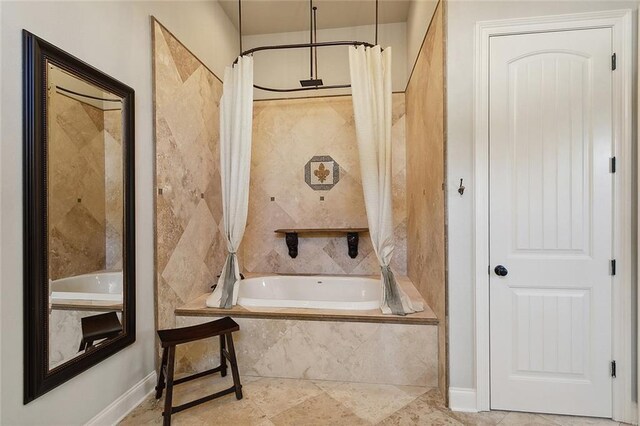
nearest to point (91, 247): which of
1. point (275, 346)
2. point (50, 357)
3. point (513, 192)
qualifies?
point (50, 357)

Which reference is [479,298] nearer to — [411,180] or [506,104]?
[506,104]

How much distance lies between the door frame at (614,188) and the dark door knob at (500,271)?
0.06 m

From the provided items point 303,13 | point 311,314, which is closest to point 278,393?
point 311,314

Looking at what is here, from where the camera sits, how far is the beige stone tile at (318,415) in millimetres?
1868

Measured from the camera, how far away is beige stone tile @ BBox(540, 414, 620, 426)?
1815 mm

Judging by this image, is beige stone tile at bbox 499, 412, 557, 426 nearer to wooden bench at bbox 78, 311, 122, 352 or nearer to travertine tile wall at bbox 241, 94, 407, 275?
travertine tile wall at bbox 241, 94, 407, 275

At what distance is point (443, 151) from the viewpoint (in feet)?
6.63

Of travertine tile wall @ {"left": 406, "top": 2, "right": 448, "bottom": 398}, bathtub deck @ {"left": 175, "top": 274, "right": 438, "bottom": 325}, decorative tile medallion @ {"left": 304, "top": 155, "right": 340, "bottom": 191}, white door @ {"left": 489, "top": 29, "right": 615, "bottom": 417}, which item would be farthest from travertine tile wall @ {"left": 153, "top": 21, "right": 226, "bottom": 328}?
white door @ {"left": 489, "top": 29, "right": 615, "bottom": 417}

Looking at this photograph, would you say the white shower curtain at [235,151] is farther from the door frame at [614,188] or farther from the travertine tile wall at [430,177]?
the door frame at [614,188]

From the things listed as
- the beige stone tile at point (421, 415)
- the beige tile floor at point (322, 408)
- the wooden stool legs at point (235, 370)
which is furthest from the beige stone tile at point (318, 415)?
the wooden stool legs at point (235, 370)

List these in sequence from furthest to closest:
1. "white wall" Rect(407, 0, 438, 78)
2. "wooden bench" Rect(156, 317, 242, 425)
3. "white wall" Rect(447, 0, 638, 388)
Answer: "white wall" Rect(407, 0, 438, 78), "white wall" Rect(447, 0, 638, 388), "wooden bench" Rect(156, 317, 242, 425)

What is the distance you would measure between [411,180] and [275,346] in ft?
6.99

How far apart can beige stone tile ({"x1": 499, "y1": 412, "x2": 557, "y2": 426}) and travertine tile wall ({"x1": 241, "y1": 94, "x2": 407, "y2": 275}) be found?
1.82 m

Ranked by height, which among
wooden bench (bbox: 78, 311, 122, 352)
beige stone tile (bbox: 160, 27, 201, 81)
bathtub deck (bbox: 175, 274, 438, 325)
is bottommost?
bathtub deck (bbox: 175, 274, 438, 325)
